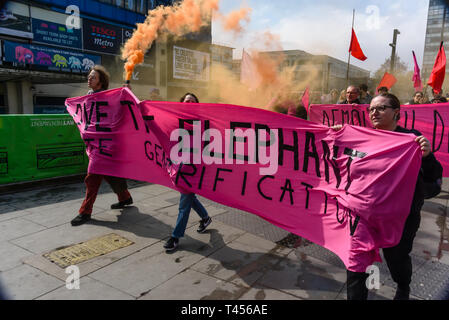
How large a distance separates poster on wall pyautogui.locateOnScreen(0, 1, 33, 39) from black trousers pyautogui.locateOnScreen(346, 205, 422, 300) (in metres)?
21.5

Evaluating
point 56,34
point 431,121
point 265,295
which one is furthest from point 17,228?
point 56,34

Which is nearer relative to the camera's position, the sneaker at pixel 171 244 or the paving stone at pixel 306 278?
the paving stone at pixel 306 278

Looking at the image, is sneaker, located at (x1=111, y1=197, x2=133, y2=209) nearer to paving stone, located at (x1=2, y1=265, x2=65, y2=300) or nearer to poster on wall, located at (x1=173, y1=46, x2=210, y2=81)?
paving stone, located at (x1=2, y1=265, x2=65, y2=300)

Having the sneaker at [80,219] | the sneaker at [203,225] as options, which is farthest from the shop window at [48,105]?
the sneaker at [203,225]

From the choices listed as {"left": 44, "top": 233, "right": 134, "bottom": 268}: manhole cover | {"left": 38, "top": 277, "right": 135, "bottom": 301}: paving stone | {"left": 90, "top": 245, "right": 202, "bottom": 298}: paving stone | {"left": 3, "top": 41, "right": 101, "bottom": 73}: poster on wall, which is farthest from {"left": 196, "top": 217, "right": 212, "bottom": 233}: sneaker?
{"left": 3, "top": 41, "right": 101, "bottom": 73}: poster on wall

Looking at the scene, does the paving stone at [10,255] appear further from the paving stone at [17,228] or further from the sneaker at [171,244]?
the sneaker at [171,244]

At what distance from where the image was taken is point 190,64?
3288cm

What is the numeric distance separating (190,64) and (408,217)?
106 feet

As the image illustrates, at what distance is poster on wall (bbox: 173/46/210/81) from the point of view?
102 ft

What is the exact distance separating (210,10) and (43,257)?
6807mm

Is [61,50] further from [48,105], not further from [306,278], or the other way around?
[306,278]

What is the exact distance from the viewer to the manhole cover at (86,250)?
3645 millimetres

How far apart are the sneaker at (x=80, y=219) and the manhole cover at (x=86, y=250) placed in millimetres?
631
